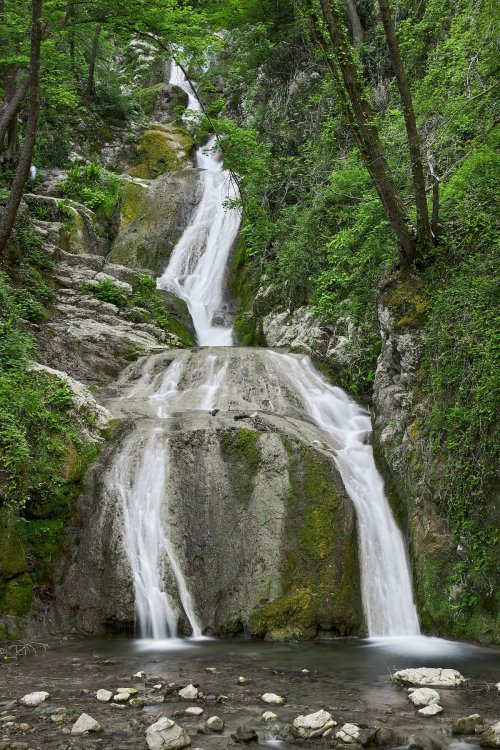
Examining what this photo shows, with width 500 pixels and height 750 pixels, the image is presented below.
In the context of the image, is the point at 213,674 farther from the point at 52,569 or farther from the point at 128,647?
the point at 52,569

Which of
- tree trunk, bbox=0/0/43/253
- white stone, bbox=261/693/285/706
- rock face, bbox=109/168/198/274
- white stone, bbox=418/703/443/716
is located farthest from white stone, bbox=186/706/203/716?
rock face, bbox=109/168/198/274

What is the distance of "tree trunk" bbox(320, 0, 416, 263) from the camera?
8.88 m

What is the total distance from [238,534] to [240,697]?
323 centimetres

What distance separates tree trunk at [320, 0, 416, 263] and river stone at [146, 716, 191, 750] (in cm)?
765

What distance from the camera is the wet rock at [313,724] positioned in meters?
4.18

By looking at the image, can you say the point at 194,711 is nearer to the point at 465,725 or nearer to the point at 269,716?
the point at 269,716

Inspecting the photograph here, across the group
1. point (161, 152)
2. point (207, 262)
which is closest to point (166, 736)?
point (207, 262)

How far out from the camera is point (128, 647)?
687 cm

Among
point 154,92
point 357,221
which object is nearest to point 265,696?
point 357,221

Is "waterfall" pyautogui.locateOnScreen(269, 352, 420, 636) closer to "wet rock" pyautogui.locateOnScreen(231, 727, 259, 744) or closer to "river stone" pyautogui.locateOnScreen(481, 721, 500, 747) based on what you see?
"river stone" pyautogui.locateOnScreen(481, 721, 500, 747)

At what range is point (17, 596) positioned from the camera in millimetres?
7289

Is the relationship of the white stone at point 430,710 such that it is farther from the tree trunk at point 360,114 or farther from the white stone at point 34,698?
the tree trunk at point 360,114

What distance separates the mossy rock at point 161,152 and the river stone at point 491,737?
2360 centimetres

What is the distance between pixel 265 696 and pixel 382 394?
6012 mm
